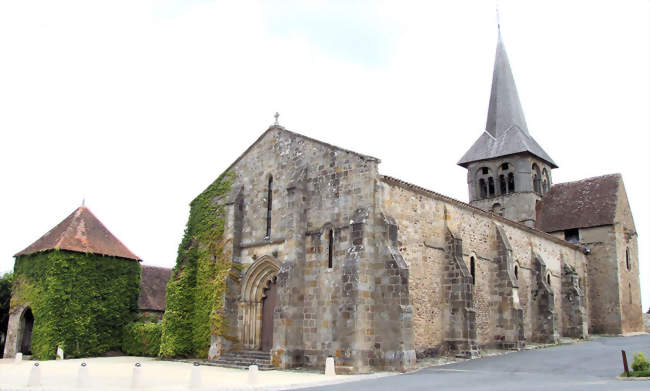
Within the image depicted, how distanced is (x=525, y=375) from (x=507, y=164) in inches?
1056

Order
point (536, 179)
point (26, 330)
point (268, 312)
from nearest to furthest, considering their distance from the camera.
A: point (268, 312)
point (26, 330)
point (536, 179)

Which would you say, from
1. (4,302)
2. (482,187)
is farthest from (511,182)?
(4,302)

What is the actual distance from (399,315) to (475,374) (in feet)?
9.40

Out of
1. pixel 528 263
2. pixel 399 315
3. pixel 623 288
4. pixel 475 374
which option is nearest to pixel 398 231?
pixel 399 315

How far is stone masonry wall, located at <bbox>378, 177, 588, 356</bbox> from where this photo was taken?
66.6 ft

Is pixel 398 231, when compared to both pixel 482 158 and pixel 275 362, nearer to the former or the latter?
pixel 275 362

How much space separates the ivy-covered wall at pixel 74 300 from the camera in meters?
24.9

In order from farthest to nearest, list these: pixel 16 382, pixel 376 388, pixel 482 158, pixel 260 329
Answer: pixel 482 158 < pixel 260 329 < pixel 16 382 < pixel 376 388

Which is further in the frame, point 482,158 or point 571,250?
point 482,158

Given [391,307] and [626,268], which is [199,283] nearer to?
[391,307]

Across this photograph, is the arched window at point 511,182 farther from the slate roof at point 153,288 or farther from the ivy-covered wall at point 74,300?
the ivy-covered wall at point 74,300

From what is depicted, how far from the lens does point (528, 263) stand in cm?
2825

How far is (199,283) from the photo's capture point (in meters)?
24.3

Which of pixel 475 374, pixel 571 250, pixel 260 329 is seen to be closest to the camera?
pixel 475 374
